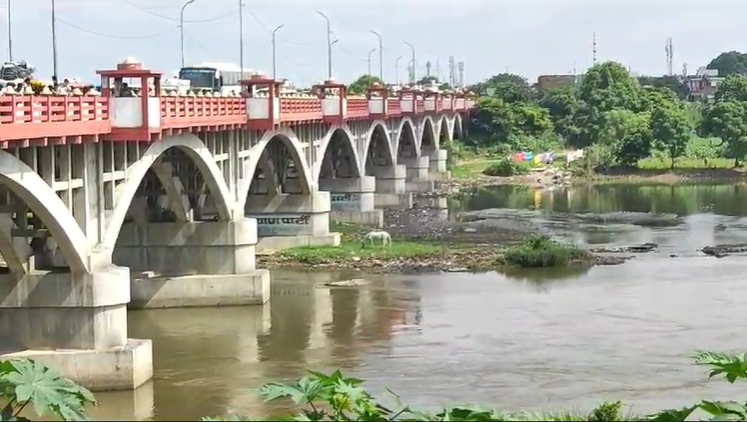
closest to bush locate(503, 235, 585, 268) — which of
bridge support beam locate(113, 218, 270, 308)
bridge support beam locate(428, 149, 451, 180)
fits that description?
bridge support beam locate(113, 218, 270, 308)

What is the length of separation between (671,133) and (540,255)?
50.6m

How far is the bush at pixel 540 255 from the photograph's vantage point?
46.0 metres

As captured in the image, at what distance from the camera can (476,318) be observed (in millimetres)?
35562

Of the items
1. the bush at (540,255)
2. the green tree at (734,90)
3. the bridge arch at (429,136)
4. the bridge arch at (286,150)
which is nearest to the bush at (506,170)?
the bridge arch at (429,136)

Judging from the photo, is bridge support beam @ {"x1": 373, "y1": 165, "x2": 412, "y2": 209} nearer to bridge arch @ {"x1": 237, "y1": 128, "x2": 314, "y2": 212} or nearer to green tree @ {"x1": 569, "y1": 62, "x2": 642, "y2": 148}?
bridge arch @ {"x1": 237, "y1": 128, "x2": 314, "y2": 212}

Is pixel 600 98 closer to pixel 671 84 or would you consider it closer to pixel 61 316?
pixel 671 84

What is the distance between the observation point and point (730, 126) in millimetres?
93688

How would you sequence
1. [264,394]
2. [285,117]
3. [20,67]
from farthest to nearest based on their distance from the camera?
[285,117], [20,67], [264,394]

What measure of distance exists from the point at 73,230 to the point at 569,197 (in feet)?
187

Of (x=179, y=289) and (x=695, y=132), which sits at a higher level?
(x=695, y=132)

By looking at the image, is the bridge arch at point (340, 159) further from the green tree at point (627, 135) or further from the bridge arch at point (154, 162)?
the green tree at point (627, 135)

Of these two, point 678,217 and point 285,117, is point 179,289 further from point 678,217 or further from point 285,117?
point 678,217

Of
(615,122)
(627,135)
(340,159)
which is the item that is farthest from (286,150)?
(615,122)

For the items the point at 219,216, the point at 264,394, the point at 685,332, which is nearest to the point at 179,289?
the point at 219,216
